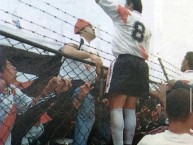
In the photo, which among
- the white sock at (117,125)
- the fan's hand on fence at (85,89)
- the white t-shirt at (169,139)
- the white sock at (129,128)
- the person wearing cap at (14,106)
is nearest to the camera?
the white t-shirt at (169,139)

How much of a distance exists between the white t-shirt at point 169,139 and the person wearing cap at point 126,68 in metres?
1.13

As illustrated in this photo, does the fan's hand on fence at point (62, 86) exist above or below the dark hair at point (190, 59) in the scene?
→ below

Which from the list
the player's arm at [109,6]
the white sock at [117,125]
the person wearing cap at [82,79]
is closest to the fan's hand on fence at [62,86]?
the person wearing cap at [82,79]

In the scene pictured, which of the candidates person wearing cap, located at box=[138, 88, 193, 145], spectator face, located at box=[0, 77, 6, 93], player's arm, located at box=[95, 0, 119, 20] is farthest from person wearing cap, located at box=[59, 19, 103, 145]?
person wearing cap, located at box=[138, 88, 193, 145]

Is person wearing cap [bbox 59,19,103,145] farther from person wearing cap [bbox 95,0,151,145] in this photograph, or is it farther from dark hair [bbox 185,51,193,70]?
dark hair [bbox 185,51,193,70]

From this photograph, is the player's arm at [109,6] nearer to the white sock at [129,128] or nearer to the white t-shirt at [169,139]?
the white sock at [129,128]

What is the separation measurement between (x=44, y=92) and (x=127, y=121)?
737 mm

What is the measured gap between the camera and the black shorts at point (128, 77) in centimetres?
257

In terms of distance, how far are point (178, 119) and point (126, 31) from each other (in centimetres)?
149

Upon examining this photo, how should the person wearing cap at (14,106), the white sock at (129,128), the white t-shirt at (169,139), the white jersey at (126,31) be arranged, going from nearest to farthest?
the white t-shirt at (169,139), the person wearing cap at (14,106), the white sock at (129,128), the white jersey at (126,31)

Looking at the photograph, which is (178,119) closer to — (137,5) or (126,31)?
(126,31)

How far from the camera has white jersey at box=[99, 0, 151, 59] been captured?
8.92ft

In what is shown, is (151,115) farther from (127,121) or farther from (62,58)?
(62,58)

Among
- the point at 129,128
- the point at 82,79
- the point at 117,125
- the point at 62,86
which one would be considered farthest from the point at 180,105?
the point at 82,79
